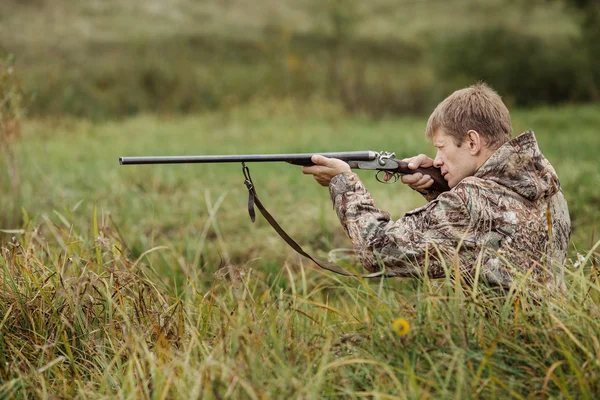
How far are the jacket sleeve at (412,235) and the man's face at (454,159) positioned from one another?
0.26 metres

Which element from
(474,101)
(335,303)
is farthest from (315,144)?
(474,101)

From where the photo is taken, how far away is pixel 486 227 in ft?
10.1

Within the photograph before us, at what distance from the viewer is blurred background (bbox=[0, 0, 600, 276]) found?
7984 mm

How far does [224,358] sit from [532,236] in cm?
149

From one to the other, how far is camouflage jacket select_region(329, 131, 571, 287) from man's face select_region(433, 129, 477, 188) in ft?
0.59

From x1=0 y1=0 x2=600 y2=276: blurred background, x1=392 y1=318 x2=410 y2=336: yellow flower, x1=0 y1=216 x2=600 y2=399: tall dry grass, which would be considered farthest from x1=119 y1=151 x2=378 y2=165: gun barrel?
x1=0 y1=0 x2=600 y2=276: blurred background

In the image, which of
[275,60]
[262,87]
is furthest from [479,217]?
[275,60]

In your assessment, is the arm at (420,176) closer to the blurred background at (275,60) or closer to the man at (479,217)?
the man at (479,217)

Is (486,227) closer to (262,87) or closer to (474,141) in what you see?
(474,141)

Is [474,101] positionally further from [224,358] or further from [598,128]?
A: [598,128]

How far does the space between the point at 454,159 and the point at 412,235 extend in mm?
488

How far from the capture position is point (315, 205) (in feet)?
24.8

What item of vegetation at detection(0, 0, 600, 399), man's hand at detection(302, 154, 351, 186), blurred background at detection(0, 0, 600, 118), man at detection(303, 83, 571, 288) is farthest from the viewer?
blurred background at detection(0, 0, 600, 118)

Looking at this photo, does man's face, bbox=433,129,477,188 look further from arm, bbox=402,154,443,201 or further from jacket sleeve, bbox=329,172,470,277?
jacket sleeve, bbox=329,172,470,277
